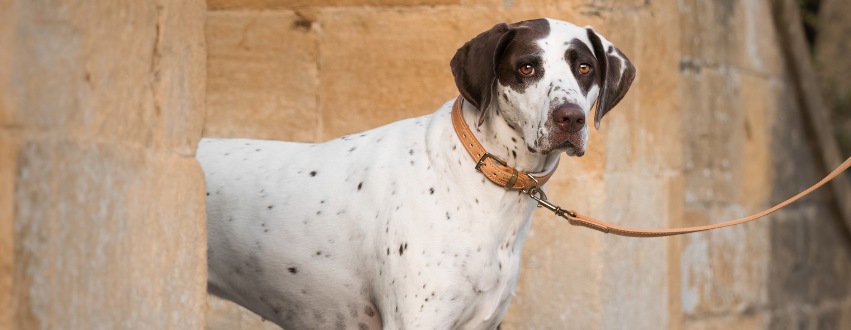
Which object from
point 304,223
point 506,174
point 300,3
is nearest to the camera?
point 506,174

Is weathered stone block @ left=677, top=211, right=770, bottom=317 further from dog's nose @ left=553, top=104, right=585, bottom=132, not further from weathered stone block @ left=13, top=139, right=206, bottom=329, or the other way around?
weathered stone block @ left=13, top=139, right=206, bottom=329

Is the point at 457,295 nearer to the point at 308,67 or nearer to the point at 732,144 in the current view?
the point at 308,67

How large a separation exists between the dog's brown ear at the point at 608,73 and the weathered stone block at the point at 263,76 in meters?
1.68

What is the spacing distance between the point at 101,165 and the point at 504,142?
1321mm

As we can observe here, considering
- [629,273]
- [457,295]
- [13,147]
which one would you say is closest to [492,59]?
[457,295]

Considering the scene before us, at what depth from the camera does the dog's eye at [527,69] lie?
2.33 meters

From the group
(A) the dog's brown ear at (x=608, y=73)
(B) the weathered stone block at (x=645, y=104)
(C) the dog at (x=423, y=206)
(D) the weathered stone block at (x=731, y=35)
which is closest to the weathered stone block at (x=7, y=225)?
(C) the dog at (x=423, y=206)

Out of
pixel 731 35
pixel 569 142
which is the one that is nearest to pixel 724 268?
pixel 731 35

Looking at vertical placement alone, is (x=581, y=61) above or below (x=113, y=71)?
below

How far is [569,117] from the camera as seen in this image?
2170mm

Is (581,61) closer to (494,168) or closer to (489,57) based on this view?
(489,57)

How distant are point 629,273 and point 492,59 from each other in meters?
1.80

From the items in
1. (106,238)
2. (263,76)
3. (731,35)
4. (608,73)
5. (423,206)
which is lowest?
(731,35)

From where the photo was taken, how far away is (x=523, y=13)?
11.5 feet
